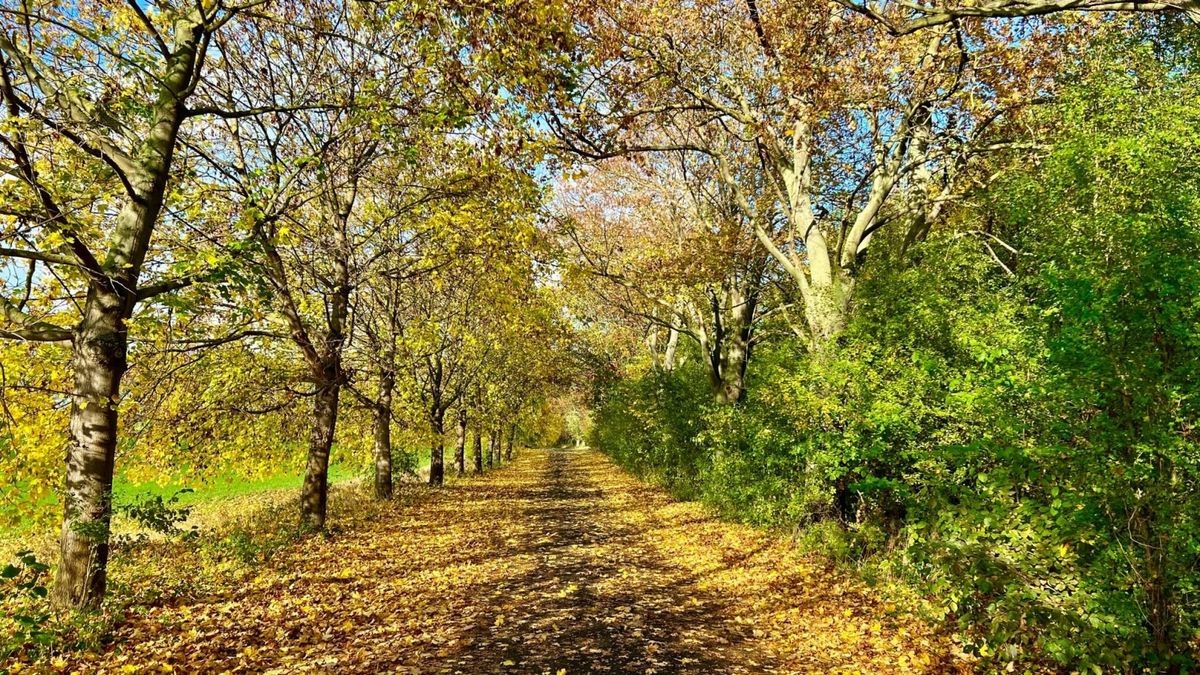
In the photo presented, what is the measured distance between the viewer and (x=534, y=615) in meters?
7.66

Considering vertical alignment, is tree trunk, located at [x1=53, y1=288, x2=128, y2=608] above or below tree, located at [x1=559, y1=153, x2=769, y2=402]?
below

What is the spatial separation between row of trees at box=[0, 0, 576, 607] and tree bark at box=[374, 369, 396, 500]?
1.99m

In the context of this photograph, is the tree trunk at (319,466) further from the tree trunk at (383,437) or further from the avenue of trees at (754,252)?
the tree trunk at (383,437)

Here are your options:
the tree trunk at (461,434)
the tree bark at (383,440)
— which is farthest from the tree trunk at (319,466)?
the tree trunk at (461,434)

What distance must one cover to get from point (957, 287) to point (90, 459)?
12.7 meters

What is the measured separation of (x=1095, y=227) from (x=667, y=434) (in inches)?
657

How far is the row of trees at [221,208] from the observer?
655cm

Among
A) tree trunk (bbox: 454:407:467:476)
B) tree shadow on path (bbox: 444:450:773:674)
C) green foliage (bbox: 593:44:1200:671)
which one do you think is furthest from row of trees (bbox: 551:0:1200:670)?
tree trunk (bbox: 454:407:467:476)

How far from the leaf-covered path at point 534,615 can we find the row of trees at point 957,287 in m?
1.17

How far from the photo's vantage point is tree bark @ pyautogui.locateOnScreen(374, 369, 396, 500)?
17.1 meters

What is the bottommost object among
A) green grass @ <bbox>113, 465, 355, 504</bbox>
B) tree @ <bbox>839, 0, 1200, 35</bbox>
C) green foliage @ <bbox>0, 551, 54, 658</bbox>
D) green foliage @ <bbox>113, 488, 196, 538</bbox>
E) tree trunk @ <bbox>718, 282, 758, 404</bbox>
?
green grass @ <bbox>113, 465, 355, 504</bbox>

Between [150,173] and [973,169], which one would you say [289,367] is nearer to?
[150,173]

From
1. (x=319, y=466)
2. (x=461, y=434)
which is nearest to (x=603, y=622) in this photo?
(x=319, y=466)

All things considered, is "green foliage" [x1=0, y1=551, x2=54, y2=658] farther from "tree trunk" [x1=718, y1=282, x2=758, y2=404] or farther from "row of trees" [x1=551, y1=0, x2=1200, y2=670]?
"tree trunk" [x1=718, y1=282, x2=758, y2=404]
